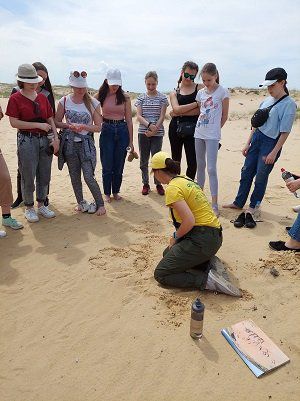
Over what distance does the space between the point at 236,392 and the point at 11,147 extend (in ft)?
31.9

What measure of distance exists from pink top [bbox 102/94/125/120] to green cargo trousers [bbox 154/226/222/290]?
8.41 feet

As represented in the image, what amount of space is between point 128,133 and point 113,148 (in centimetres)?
34

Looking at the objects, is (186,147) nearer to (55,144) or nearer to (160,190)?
(160,190)

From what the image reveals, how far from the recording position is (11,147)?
34.4 ft

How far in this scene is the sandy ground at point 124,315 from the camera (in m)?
2.54

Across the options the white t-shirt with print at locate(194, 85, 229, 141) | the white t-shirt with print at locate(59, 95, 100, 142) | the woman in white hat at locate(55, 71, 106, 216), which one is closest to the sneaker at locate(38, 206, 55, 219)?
the woman in white hat at locate(55, 71, 106, 216)


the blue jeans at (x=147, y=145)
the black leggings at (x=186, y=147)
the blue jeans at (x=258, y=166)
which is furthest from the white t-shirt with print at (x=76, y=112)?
the blue jeans at (x=258, y=166)

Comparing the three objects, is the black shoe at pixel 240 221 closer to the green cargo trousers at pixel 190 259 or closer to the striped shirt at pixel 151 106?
the green cargo trousers at pixel 190 259

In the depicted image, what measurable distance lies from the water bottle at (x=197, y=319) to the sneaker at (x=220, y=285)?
0.64 meters

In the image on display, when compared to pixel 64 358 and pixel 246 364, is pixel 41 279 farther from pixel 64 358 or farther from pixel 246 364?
pixel 246 364

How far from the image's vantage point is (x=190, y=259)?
356cm

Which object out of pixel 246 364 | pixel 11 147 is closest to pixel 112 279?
pixel 246 364

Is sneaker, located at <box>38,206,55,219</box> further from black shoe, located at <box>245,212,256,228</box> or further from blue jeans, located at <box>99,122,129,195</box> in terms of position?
black shoe, located at <box>245,212,256,228</box>

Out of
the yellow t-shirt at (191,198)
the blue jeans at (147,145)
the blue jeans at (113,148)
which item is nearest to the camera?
the yellow t-shirt at (191,198)
